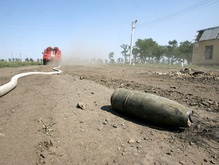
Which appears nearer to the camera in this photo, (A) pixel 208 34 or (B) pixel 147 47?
(A) pixel 208 34

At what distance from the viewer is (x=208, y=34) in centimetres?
2878

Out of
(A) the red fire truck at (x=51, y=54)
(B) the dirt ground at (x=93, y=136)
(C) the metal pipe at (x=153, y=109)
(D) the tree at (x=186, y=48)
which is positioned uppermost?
(D) the tree at (x=186, y=48)

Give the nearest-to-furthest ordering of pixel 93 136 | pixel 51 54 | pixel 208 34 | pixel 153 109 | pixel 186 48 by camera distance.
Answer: pixel 93 136 < pixel 153 109 < pixel 51 54 < pixel 208 34 < pixel 186 48

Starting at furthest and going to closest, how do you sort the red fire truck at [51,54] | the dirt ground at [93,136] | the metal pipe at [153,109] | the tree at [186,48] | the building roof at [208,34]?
the tree at [186,48] → the building roof at [208,34] → the red fire truck at [51,54] → the metal pipe at [153,109] → the dirt ground at [93,136]

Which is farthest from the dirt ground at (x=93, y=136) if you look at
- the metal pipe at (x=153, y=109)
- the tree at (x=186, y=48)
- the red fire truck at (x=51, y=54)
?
the tree at (x=186, y=48)

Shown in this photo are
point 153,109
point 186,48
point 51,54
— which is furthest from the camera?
point 186,48

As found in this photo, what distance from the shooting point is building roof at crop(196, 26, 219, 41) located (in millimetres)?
27531

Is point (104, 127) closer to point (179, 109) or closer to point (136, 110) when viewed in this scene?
point (136, 110)

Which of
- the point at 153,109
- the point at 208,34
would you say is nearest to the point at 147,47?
the point at 208,34

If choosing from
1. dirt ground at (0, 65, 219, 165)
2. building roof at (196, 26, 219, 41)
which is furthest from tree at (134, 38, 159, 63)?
dirt ground at (0, 65, 219, 165)

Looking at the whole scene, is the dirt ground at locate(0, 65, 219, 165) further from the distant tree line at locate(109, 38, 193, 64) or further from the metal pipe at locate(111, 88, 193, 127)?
the distant tree line at locate(109, 38, 193, 64)

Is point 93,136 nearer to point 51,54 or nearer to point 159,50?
point 51,54

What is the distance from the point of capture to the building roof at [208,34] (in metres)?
27.5

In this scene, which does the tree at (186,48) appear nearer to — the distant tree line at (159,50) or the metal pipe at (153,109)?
the distant tree line at (159,50)
